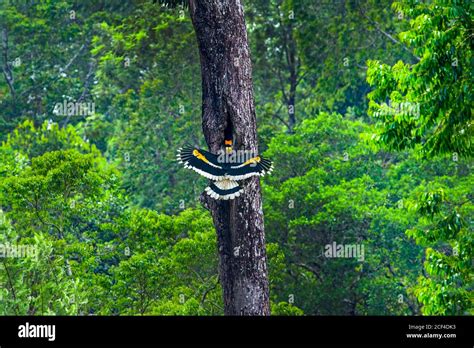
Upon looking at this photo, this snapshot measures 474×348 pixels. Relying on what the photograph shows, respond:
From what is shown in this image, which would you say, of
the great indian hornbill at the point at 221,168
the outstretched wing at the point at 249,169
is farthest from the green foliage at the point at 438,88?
the great indian hornbill at the point at 221,168

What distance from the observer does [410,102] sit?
13.5 m

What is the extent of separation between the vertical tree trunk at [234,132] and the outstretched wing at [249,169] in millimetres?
339

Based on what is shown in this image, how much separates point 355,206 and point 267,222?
185cm

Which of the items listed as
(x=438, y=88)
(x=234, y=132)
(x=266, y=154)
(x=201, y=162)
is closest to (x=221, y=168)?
(x=201, y=162)

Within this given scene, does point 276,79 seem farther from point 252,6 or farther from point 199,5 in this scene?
point 199,5

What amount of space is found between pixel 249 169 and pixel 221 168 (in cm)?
34

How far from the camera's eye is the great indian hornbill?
12430mm

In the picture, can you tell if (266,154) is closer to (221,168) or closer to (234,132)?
(234,132)

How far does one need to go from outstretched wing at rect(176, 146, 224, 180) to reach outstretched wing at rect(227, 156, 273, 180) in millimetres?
145

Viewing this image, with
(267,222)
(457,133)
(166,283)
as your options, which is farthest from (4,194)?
(457,133)

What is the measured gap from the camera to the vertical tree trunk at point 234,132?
42.5 ft

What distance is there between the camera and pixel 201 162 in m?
12.5

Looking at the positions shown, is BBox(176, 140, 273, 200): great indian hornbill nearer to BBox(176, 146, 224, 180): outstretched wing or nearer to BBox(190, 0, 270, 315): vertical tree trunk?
BBox(176, 146, 224, 180): outstretched wing

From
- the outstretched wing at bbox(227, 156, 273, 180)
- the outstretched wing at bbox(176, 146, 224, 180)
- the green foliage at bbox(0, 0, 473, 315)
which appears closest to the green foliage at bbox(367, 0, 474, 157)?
the green foliage at bbox(0, 0, 473, 315)
